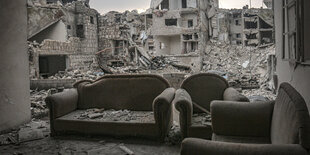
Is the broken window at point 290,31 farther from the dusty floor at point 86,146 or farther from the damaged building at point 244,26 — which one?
the damaged building at point 244,26

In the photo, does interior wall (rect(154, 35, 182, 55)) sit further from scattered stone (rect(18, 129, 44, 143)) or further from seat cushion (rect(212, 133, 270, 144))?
seat cushion (rect(212, 133, 270, 144))

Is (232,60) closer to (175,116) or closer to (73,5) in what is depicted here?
(73,5)

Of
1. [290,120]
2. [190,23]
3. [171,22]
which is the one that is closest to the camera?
[290,120]

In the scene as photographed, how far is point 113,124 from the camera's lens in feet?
12.1

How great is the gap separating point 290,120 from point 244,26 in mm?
29202

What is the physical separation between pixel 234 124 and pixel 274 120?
0.39 m

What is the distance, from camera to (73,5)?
18922 millimetres

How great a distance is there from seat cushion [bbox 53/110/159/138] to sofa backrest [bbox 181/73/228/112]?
746mm

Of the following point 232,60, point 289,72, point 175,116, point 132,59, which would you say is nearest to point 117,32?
point 132,59

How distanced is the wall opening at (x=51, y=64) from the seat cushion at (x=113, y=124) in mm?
11464

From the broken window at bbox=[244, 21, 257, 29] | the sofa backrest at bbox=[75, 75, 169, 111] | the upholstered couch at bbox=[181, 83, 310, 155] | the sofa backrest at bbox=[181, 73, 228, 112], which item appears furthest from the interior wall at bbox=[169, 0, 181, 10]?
the upholstered couch at bbox=[181, 83, 310, 155]

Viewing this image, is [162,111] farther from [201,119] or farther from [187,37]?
[187,37]

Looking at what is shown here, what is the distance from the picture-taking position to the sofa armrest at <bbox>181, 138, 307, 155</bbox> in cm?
153

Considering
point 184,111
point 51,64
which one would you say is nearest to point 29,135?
point 184,111
